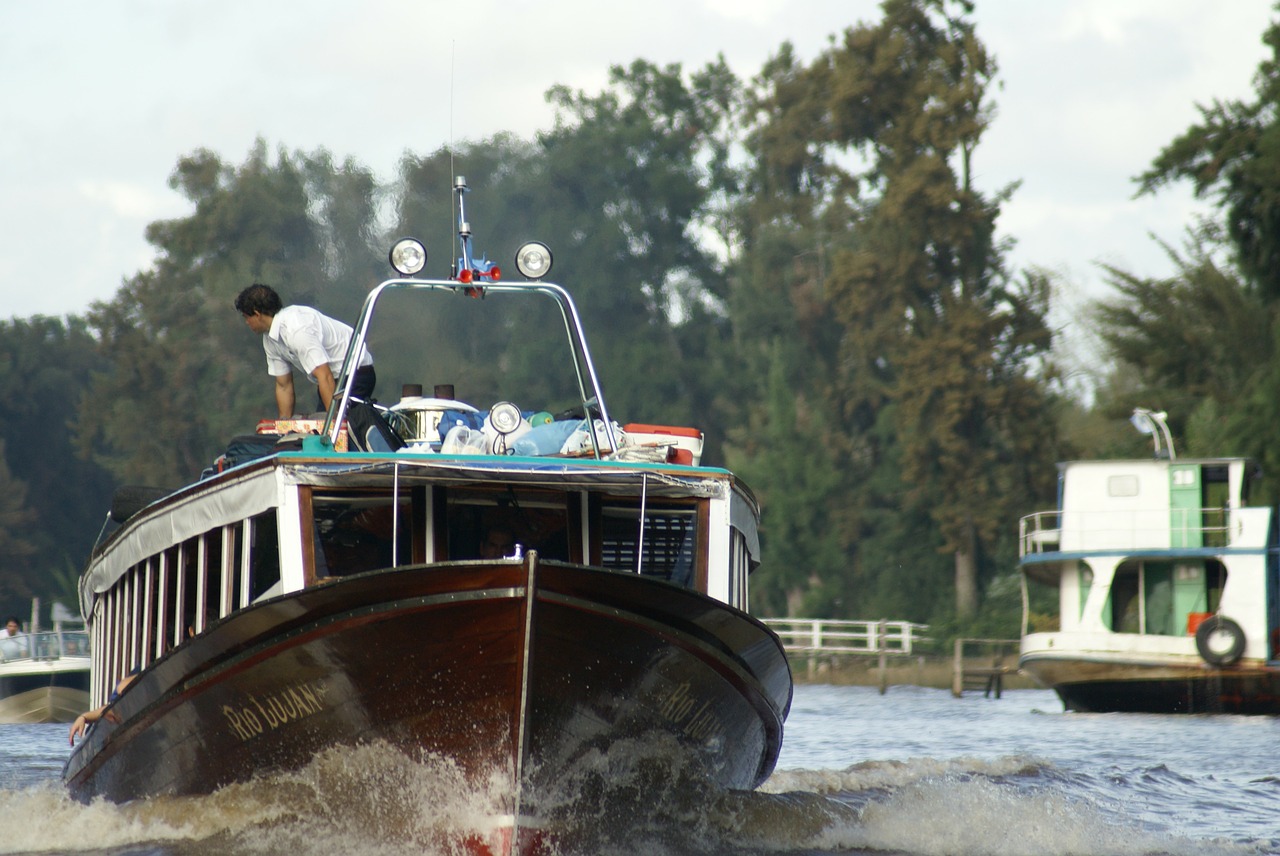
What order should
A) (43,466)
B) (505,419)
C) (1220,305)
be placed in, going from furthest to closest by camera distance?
(43,466) → (1220,305) → (505,419)

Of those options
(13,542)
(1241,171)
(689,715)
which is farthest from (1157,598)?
(13,542)

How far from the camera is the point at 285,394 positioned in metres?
11.4

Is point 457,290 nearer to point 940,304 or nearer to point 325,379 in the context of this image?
point 325,379

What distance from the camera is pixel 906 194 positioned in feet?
141

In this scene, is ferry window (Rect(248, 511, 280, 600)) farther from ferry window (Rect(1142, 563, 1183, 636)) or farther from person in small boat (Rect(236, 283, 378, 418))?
ferry window (Rect(1142, 563, 1183, 636))

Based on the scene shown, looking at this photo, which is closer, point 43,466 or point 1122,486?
point 1122,486

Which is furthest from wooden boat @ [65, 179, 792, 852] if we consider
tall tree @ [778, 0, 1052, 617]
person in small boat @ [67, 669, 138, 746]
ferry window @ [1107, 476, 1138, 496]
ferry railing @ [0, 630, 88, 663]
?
tall tree @ [778, 0, 1052, 617]

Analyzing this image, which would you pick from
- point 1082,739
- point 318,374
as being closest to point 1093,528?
point 1082,739

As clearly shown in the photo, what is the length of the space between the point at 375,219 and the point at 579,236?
48.8 feet

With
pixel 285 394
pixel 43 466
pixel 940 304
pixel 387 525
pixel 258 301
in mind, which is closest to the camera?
pixel 387 525

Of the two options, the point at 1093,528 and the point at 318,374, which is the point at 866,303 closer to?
the point at 1093,528

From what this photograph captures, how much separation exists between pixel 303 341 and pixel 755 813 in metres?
3.95

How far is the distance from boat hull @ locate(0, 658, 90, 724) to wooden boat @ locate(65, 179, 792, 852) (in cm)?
1627

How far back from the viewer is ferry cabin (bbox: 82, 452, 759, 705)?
8516 millimetres
